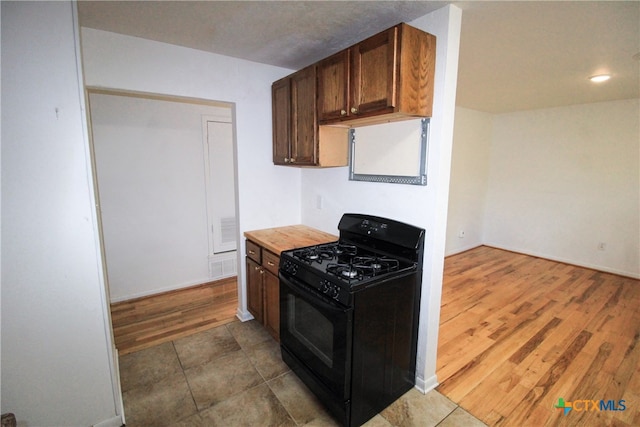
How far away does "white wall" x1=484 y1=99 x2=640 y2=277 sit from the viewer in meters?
4.25

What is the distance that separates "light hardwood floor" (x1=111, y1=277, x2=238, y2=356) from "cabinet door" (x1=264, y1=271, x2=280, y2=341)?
2.17 ft

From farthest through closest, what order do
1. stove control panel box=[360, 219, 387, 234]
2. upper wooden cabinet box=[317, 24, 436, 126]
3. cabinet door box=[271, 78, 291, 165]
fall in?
cabinet door box=[271, 78, 291, 165], stove control panel box=[360, 219, 387, 234], upper wooden cabinet box=[317, 24, 436, 126]

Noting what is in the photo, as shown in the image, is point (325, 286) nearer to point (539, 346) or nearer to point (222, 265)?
point (539, 346)

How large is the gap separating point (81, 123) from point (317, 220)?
6.55ft

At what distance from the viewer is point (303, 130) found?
246cm

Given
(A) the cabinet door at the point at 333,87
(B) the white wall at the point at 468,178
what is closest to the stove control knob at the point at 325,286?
(A) the cabinet door at the point at 333,87

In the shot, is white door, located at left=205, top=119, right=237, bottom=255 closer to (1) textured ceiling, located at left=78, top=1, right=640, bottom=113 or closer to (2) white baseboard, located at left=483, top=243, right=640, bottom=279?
(1) textured ceiling, located at left=78, top=1, right=640, bottom=113

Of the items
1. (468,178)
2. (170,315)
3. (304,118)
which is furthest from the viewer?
(468,178)

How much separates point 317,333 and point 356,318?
376 mm

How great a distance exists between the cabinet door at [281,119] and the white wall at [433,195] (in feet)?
2.44

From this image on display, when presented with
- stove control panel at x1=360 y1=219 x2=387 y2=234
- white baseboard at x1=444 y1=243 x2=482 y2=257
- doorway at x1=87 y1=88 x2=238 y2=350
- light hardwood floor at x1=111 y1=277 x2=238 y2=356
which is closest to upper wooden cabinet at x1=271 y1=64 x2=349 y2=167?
stove control panel at x1=360 y1=219 x2=387 y2=234

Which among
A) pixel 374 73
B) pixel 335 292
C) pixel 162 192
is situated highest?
pixel 374 73

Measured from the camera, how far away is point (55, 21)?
1415 millimetres

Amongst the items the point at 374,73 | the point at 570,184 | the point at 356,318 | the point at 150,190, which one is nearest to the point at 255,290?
the point at 356,318
